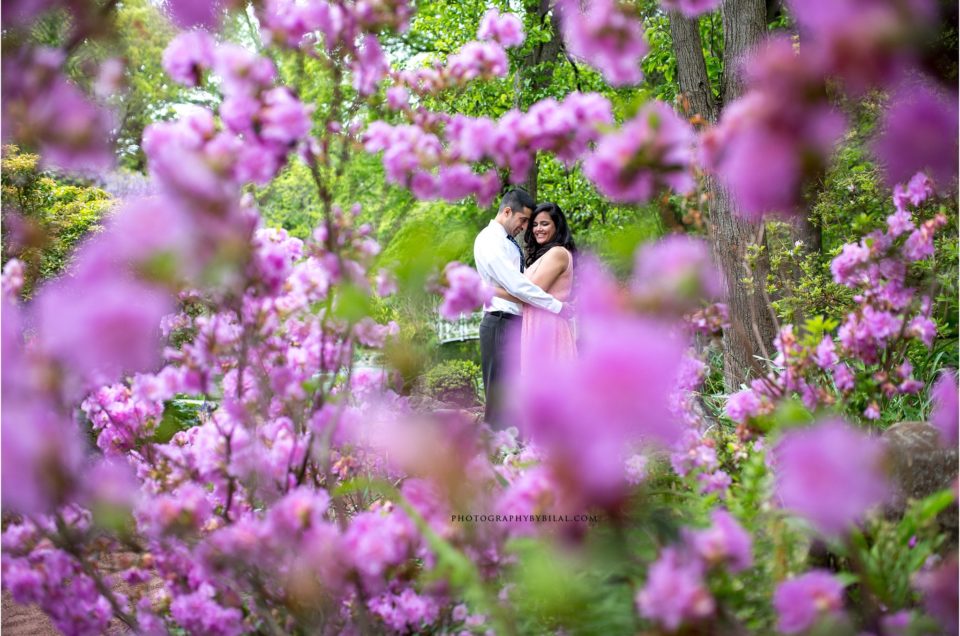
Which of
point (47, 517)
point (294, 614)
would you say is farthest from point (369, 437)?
point (47, 517)

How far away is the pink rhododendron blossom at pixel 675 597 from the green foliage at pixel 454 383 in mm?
7978

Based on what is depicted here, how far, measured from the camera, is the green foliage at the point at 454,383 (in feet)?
Answer: 31.0

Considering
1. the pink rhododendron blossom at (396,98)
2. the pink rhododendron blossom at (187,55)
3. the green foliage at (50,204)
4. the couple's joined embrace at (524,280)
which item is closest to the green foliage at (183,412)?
the green foliage at (50,204)

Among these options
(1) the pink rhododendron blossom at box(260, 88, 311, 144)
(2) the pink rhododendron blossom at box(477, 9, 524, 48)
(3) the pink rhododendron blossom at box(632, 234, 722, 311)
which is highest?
(2) the pink rhododendron blossom at box(477, 9, 524, 48)

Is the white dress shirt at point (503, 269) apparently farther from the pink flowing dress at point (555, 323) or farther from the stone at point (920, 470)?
the stone at point (920, 470)

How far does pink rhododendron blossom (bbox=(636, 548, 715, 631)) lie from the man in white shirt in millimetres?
3038

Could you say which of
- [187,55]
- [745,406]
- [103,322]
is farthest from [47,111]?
[745,406]

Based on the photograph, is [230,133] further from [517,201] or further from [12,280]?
[517,201]

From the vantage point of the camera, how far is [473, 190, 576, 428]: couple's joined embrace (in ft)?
15.0

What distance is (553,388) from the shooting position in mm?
1126

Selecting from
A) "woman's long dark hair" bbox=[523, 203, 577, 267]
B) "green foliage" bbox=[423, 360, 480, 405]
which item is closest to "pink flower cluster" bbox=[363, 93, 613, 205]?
"woman's long dark hair" bbox=[523, 203, 577, 267]

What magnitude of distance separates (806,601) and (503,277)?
133 inches

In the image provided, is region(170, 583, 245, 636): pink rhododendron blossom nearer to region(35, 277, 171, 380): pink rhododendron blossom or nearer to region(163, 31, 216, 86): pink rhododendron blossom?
region(35, 277, 171, 380): pink rhododendron blossom

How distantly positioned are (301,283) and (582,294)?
738mm
